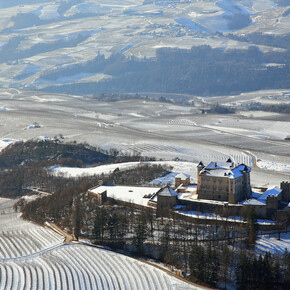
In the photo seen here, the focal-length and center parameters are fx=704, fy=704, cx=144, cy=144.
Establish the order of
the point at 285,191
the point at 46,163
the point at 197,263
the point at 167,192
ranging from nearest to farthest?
the point at 197,263
the point at 167,192
the point at 285,191
the point at 46,163

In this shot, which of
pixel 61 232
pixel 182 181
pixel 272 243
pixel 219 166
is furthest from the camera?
pixel 182 181

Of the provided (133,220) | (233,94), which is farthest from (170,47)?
(133,220)

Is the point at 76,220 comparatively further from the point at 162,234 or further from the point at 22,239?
the point at 162,234

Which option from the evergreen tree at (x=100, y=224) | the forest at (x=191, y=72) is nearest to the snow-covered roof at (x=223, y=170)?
the evergreen tree at (x=100, y=224)

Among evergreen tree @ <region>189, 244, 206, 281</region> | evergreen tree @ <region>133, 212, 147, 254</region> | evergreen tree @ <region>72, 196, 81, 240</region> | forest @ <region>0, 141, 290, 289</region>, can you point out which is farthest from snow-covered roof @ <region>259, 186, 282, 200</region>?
evergreen tree @ <region>72, 196, 81, 240</region>

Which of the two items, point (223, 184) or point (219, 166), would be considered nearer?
point (223, 184)

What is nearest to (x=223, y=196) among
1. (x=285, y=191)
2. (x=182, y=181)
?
(x=285, y=191)

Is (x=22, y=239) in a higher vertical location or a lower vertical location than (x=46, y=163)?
lower

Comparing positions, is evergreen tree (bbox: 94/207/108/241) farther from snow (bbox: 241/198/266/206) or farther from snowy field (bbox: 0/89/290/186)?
snowy field (bbox: 0/89/290/186)
